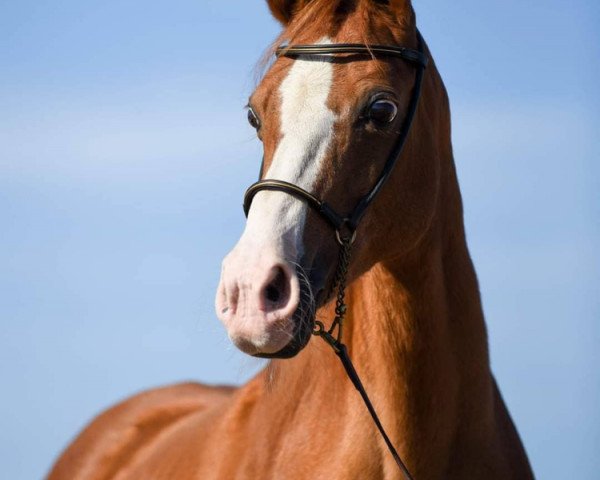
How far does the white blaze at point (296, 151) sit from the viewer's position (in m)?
3.56

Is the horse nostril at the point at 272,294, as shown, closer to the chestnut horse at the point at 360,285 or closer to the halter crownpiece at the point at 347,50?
the chestnut horse at the point at 360,285

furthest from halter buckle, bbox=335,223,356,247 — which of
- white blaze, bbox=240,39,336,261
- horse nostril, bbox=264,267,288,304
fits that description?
horse nostril, bbox=264,267,288,304

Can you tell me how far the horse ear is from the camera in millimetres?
4492

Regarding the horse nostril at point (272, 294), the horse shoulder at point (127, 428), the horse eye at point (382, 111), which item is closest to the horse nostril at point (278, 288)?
the horse nostril at point (272, 294)

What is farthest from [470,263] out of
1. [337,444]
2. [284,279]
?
[284,279]

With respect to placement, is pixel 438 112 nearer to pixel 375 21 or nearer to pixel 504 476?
pixel 375 21

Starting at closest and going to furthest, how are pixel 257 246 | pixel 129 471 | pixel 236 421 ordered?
pixel 257 246, pixel 236 421, pixel 129 471

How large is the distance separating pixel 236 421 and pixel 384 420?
1.00 m

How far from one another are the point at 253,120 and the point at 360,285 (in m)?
0.86

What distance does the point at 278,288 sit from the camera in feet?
11.4

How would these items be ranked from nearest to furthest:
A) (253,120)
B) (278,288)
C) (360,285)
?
(278,288)
(253,120)
(360,285)

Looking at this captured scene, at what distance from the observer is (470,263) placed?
15.0 feet

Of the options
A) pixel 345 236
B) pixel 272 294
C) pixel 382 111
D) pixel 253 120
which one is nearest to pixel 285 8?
pixel 253 120

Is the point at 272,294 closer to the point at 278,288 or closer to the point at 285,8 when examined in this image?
the point at 278,288
